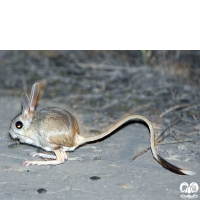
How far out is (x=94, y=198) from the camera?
3295 millimetres

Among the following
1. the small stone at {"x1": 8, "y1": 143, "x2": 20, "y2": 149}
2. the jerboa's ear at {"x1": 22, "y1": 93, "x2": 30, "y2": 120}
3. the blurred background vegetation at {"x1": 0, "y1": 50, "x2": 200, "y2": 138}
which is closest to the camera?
the jerboa's ear at {"x1": 22, "y1": 93, "x2": 30, "y2": 120}

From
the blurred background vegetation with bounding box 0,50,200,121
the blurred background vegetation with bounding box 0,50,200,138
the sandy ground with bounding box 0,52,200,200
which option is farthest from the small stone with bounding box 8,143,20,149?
the blurred background vegetation with bounding box 0,50,200,121

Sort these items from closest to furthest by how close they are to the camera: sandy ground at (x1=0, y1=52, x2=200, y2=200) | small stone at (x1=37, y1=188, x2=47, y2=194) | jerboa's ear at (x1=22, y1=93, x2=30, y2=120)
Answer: small stone at (x1=37, y1=188, x2=47, y2=194)
sandy ground at (x1=0, y1=52, x2=200, y2=200)
jerboa's ear at (x1=22, y1=93, x2=30, y2=120)

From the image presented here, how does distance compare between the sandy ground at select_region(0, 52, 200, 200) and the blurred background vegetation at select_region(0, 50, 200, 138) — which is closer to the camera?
the sandy ground at select_region(0, 52, 200, 200)

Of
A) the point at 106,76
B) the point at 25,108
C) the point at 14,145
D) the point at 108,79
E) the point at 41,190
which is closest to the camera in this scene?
the point at 41,190

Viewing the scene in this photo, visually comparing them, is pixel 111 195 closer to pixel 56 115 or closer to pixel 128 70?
pixel 56 115

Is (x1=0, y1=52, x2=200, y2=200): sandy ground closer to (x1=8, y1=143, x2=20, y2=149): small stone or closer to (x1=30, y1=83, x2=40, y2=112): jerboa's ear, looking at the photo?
(x1=8, y1=143, x2=20, y2=149): small stone

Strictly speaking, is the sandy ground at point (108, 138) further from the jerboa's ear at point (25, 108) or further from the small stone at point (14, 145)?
the jerboa's ear at point (25, 108)

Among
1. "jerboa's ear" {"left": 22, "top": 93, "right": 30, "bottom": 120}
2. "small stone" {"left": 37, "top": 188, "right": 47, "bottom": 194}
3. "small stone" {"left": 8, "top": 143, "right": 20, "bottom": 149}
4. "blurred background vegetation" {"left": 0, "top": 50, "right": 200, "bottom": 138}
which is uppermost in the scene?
"blurred background vegetation" {"left": 0, "top": 50, "right": 200, "bottom": 138}

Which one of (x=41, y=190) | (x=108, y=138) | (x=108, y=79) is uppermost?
(x=108, y=79)

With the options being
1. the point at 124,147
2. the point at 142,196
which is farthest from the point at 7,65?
the point at 142,196

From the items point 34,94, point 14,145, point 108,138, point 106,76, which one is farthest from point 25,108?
point 106,76

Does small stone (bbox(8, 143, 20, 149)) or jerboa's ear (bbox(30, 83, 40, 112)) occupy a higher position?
jerboa's ear (bbox(30, 83, 40, 112))

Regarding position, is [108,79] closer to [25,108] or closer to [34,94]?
[34,94]
